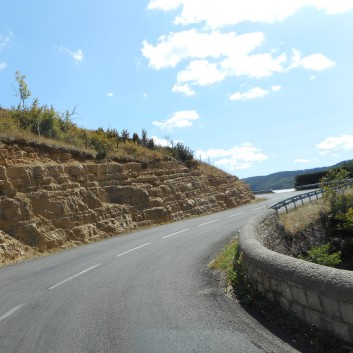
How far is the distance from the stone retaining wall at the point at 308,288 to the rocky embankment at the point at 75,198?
11.9m

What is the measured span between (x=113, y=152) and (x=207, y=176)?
10571mm

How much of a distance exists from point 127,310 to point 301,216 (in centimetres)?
1521

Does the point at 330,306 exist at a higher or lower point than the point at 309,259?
higher

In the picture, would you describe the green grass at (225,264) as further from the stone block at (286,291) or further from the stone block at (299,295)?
the stone block at (299,295)

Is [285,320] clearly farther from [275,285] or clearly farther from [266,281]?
[266,281]

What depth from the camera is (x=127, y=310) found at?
7.19 meters

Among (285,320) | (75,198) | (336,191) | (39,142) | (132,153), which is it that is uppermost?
(39,142)

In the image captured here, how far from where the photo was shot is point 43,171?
2020 centimetres

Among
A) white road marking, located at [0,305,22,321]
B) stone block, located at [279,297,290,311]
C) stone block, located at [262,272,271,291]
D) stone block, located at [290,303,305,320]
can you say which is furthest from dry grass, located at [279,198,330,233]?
white road marking, located at [0,305,22,321]

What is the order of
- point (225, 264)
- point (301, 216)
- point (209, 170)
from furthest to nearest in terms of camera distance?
point (209, 170) → point (301, 216) → point (225, 264)

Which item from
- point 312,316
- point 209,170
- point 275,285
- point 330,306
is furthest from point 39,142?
point 330,306

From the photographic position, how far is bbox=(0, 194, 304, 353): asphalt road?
5508mm

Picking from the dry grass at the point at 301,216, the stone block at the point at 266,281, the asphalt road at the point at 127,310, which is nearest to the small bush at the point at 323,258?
the dry grass at the point at 301,216

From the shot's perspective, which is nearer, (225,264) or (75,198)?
(225,264)
